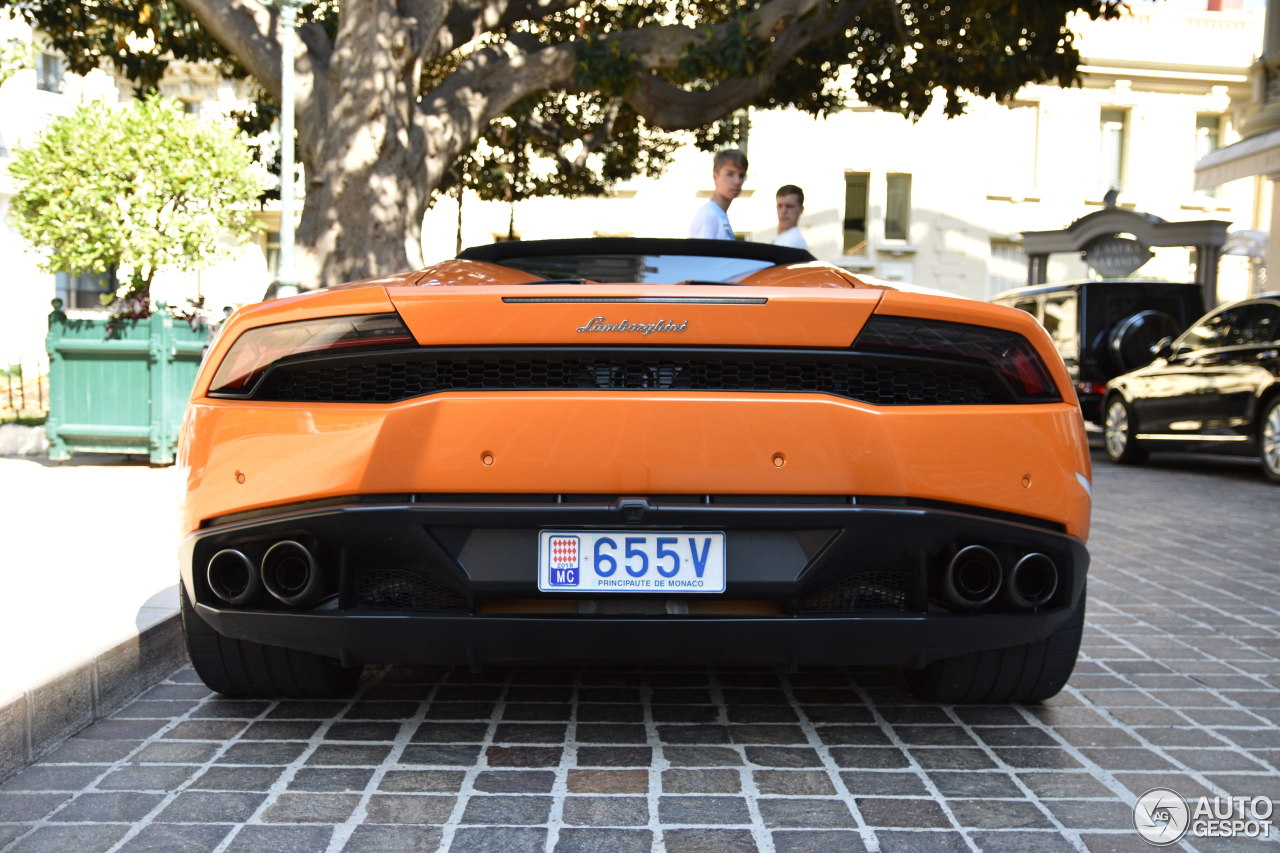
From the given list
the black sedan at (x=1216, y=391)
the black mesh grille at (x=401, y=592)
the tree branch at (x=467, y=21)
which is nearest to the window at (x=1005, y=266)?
the black sedan at (x=1216, y=391)

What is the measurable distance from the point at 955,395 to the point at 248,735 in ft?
6.61

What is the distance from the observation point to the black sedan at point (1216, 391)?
11016 mm

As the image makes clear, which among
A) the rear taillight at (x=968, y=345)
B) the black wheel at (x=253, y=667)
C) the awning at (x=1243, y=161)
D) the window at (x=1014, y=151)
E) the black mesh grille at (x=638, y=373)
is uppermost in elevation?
the window at (x=1014, y=151)

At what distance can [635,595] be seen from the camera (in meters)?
2.92

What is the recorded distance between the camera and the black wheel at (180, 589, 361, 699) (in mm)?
3420

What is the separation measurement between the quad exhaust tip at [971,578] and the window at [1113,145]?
1406 inches

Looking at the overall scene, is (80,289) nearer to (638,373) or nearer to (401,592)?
(401,592)

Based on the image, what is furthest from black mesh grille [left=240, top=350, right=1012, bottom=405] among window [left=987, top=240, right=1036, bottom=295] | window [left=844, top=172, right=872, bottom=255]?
window [left=987, top=240, right=1036, bottom=295]

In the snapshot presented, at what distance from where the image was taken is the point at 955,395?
306 cm

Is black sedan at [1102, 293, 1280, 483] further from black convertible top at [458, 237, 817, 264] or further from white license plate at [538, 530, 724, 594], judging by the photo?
white license plate at [538, 530, 724, 594]

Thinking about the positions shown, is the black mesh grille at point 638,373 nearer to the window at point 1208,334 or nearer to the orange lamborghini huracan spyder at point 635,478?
the orange lamborghini huracan spyder at point 635,478

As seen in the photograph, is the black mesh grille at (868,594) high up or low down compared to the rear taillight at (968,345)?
down

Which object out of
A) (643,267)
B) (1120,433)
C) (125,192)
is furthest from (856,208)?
(643,267)

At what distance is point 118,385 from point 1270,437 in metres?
9.97
